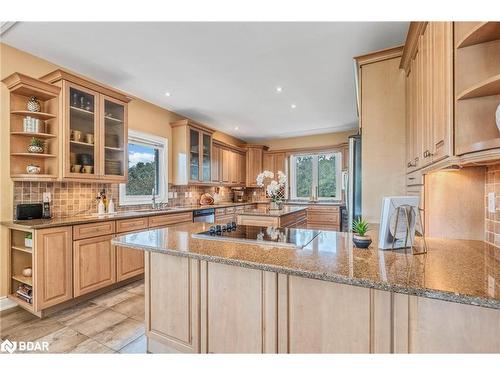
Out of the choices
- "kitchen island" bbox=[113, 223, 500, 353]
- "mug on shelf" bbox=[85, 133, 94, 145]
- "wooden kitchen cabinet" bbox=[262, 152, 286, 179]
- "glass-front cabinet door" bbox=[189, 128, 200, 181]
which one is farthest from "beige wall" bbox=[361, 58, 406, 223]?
"wooden kitchen cabinet" bbox=[262, 152, 286, 179]

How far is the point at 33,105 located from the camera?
102 inches

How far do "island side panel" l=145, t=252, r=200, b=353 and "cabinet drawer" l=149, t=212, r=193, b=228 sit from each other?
1675mm

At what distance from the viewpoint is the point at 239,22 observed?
6.98 ft

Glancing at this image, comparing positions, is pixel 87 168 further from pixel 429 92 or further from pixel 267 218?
pixel 429 92

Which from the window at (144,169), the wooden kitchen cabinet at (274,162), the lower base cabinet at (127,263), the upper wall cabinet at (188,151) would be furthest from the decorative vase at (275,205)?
the wooden kitchen cabinet at (274,162)

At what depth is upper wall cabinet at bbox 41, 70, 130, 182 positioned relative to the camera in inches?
105

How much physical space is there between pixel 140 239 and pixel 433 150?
1.88 meters

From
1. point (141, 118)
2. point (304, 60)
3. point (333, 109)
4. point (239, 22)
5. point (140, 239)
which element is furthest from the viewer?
point (333, 109)

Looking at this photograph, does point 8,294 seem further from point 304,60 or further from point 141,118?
point 304,60

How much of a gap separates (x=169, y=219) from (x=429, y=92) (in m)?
3.28

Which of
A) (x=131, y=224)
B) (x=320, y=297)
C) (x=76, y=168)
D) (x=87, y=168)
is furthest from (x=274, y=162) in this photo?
(x=320, y=297)

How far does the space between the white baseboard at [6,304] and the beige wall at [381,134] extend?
366cm
